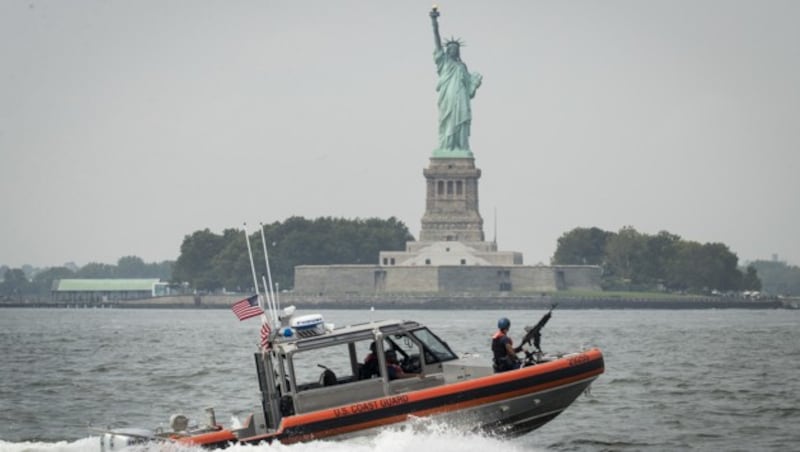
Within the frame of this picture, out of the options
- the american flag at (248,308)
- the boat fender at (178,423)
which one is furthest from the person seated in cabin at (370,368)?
the boat fender at (178,423)

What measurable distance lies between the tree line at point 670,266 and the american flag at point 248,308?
16213 cm

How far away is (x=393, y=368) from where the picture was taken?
2814cm

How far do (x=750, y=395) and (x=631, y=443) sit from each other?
9.72 metres

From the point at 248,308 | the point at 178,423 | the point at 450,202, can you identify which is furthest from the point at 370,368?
the point at 450,202

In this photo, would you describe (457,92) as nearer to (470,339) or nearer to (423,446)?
(470,339)

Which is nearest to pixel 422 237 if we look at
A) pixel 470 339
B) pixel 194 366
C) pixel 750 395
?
pixel 470 339

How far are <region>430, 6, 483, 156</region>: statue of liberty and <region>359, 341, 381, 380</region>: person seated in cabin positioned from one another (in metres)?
141

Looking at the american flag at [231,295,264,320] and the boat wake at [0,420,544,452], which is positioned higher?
the american flag at [231,295,264,320]

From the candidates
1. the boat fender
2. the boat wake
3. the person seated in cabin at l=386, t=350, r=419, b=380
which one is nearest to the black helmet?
the person seated in cabin at l=386, t=350, r=419, b=380

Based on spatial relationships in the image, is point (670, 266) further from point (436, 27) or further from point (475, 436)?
point (475, 436)

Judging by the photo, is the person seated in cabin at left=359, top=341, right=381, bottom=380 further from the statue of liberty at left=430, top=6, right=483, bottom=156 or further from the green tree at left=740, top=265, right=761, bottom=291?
the green tree at left=740, top=265, right=761, bottom=291

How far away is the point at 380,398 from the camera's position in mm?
27641

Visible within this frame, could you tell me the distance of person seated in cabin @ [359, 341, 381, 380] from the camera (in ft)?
92.1

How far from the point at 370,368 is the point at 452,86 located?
5583 inches
